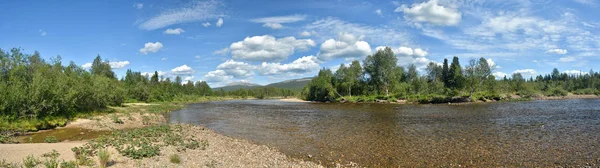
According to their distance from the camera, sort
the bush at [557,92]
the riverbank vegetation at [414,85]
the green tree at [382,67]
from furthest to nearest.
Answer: the bush at [557,92], the green tree at [382,67], the riverbank vegetation at [414,85]

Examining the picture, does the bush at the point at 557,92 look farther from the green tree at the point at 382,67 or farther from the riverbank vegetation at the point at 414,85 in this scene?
the green tree at the point at 382,67

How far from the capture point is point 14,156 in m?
13.1

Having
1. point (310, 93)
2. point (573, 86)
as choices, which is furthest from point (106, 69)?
point (573, 86)

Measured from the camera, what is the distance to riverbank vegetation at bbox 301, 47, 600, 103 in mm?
81875

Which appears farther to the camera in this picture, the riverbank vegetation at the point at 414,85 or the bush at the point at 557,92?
the bush at the point at 557,92

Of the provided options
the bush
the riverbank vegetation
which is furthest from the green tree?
the bush

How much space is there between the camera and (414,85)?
105625 mm

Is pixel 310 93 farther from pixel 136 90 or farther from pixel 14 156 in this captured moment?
pixel 14 156

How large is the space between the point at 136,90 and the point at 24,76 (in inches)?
2772

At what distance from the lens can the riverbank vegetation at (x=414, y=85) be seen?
81.9 metres

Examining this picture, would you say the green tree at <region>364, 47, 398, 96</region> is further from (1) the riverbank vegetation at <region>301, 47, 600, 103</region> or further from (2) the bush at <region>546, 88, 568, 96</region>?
(2) the bush at <region>546, 88, 568, 96</region>

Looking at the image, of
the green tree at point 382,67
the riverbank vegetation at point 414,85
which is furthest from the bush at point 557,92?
the green tree at point 382,67

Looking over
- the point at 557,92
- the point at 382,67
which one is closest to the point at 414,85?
the point at 382,67

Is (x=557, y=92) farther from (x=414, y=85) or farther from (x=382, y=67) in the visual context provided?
(x=382, y=67)
